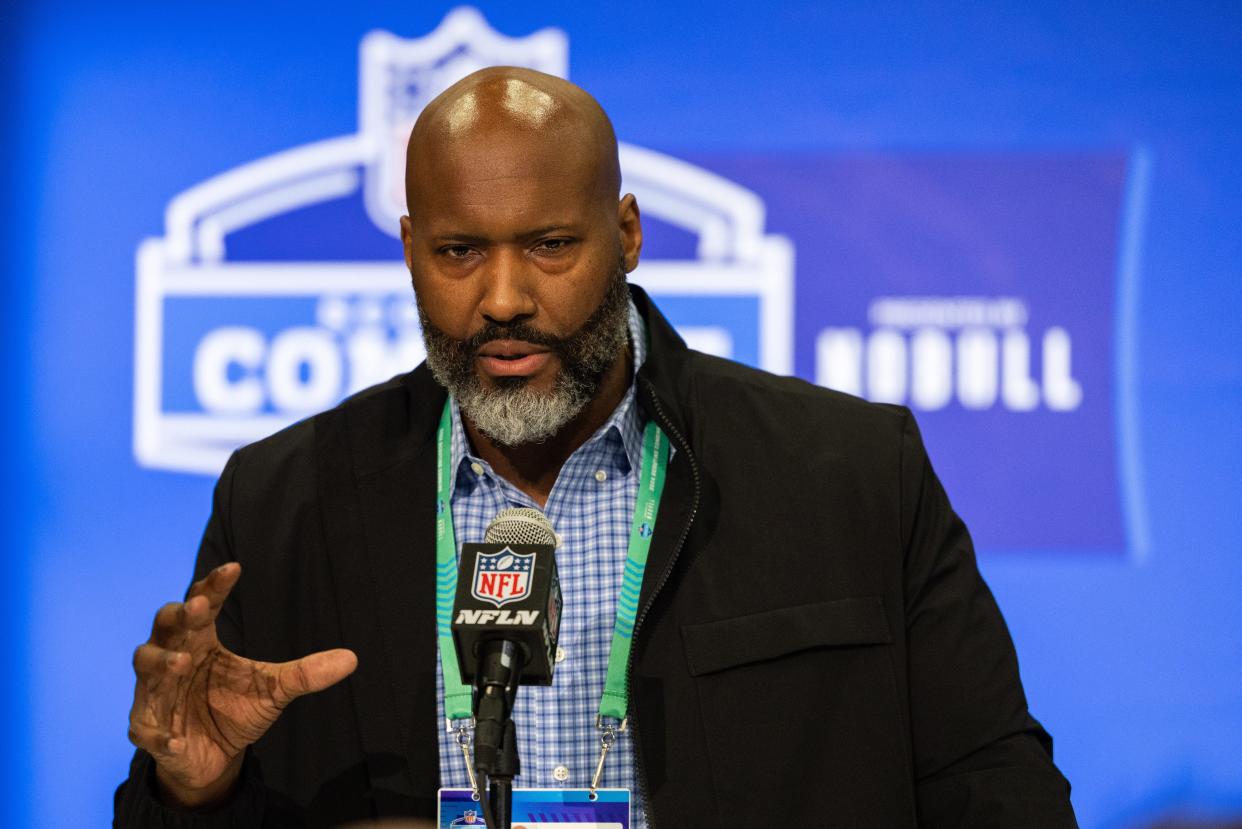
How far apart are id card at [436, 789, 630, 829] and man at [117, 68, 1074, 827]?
48mm

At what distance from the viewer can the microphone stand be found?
1.27 meters

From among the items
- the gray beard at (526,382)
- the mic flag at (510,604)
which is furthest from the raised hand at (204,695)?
the gray beard at (526,382)

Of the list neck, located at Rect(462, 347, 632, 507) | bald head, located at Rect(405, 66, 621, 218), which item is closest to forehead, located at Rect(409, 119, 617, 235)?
bald head, located at Rect(405, 66, 621, 218)

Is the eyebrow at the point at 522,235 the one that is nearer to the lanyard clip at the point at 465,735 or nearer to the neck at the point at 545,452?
the neck at the point at 545,452

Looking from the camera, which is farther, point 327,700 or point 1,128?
point 1,128

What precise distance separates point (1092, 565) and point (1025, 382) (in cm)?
46

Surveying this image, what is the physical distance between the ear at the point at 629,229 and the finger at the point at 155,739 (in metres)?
0.97

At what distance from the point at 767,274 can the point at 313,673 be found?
1.96m

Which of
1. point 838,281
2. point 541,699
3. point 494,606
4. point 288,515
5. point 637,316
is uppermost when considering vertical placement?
point 838,281

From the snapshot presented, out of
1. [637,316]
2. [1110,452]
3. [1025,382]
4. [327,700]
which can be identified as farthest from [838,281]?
[327,700]

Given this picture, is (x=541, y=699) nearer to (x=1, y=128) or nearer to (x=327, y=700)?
(x=327, y=700)

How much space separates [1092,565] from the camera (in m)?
3.30

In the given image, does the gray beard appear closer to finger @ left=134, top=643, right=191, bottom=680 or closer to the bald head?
the bald head

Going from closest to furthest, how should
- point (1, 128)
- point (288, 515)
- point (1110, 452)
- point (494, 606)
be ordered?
point (494, 606) → point (288, 515) → point (1110, 452) → point (1, 128)
